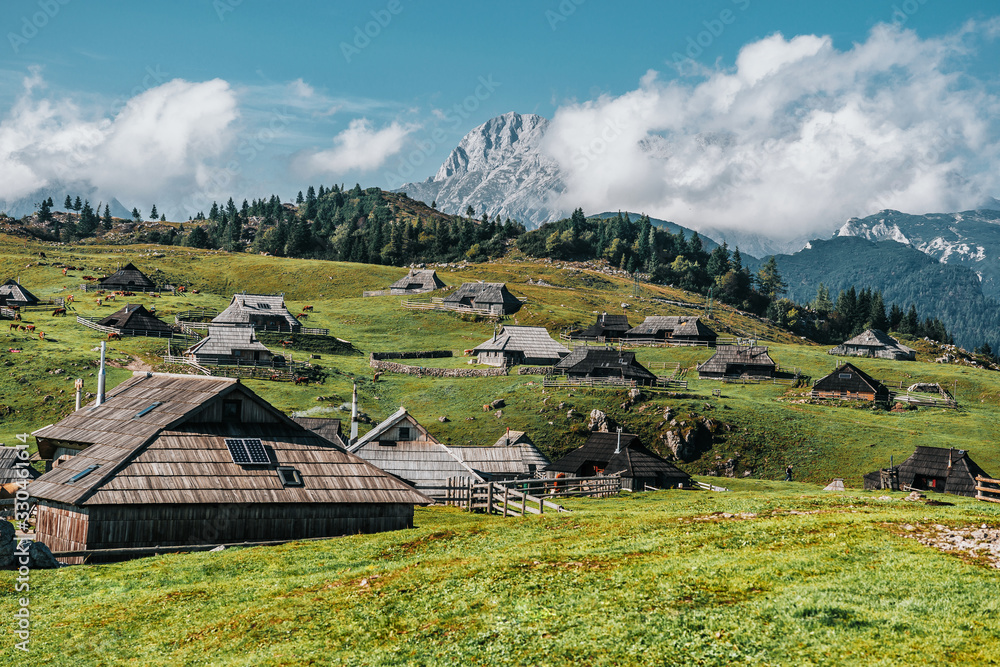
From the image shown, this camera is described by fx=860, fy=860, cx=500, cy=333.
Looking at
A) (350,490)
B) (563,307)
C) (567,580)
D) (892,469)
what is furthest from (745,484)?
(563,307)

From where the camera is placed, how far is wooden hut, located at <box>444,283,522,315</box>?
131m

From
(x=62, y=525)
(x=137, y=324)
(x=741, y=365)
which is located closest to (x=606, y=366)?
(x=741, y=365)

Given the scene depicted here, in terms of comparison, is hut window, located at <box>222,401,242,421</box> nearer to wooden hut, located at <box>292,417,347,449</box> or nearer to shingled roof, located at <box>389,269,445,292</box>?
wooden hut, located at <box>292,417,347,449</box>

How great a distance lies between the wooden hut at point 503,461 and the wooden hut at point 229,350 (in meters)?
40.2

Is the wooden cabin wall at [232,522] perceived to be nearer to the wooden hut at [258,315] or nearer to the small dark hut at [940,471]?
the small dark hut at [940,471]

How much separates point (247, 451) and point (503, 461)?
23795mm

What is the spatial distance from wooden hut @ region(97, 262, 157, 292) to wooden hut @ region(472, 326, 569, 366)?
188ft

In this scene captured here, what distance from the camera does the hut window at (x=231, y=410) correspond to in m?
29.9

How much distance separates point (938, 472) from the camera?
4653cm

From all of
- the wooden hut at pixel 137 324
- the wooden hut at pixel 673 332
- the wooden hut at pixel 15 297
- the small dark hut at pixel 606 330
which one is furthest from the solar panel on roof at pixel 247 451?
the wooden hut at pixel 673 332

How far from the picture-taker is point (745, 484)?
178 feet

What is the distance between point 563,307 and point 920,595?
13122 cm

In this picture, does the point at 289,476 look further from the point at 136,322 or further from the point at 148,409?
the point at 136,322

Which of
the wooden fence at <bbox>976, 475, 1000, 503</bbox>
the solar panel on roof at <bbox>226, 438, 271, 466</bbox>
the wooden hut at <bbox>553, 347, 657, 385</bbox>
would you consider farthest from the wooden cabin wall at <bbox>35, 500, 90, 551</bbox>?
the wooden hut at <bbox>553, 347, 657, 385</bbox>
